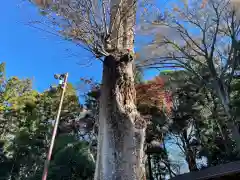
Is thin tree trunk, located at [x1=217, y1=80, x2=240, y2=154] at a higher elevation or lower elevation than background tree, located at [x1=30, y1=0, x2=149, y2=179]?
higher

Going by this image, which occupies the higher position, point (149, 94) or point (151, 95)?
point (151, 95)

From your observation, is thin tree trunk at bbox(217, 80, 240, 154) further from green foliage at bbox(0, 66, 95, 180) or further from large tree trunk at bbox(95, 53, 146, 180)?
large tree trunk at bbox(95, 53, 146, 180)

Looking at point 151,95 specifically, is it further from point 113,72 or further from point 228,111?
point 113,72

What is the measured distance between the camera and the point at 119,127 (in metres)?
2.17

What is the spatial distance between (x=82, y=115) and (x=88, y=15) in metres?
12.7

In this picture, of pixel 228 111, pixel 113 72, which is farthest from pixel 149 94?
pixel 113 72

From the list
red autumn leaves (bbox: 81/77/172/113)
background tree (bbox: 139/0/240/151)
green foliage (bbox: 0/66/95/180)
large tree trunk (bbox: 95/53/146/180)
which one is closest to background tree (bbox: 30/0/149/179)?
large tree trunk (bbox: 95/53/146/180)

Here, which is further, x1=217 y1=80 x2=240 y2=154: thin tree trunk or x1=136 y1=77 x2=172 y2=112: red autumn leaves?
x1=217 y1=80 x2=240 y2=154: thin tree trunk

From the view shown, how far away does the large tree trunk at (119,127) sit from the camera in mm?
1976

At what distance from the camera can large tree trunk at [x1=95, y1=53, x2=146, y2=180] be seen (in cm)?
198

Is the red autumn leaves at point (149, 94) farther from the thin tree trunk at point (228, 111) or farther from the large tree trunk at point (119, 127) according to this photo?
the thin tree trunk at point (228, 111)

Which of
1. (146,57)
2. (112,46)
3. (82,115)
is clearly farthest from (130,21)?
(82,115)

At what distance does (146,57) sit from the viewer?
11.2 m

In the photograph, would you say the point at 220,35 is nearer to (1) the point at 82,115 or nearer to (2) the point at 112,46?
(1) the point at 82,115
